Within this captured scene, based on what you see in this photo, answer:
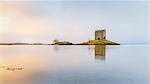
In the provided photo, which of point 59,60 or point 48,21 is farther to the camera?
point 59,60

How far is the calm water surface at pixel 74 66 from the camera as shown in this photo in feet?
4.16

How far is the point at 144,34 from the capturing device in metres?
1.45

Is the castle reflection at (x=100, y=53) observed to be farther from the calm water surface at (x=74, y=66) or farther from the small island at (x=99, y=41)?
the small island at (x=99, y=41)

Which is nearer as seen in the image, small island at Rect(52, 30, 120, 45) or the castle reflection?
small island at Rect(52, 30, 120, 45)

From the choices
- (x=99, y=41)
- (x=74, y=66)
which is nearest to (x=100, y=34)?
(x=99, y=41)

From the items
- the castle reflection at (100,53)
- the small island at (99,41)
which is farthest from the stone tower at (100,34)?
the castle reflection at (100,53)

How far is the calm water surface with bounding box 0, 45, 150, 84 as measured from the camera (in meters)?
1.27

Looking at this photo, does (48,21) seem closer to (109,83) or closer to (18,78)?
(18,78)

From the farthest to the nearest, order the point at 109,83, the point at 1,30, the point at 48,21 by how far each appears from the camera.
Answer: the point at 48,21, the point at 1,30, the point at 109,83

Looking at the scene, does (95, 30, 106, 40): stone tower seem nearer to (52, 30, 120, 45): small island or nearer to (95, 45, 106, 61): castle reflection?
(52, 30, 120, 45): small island

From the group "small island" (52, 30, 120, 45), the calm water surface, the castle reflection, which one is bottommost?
the calm water surface

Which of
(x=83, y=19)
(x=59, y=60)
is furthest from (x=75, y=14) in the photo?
(x=59, y=60)

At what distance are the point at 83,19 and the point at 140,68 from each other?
40 centimetres

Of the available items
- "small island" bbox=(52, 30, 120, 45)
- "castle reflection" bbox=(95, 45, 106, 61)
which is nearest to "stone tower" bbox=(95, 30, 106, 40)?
"small island" bbox=(52, 30, 120, 45)
